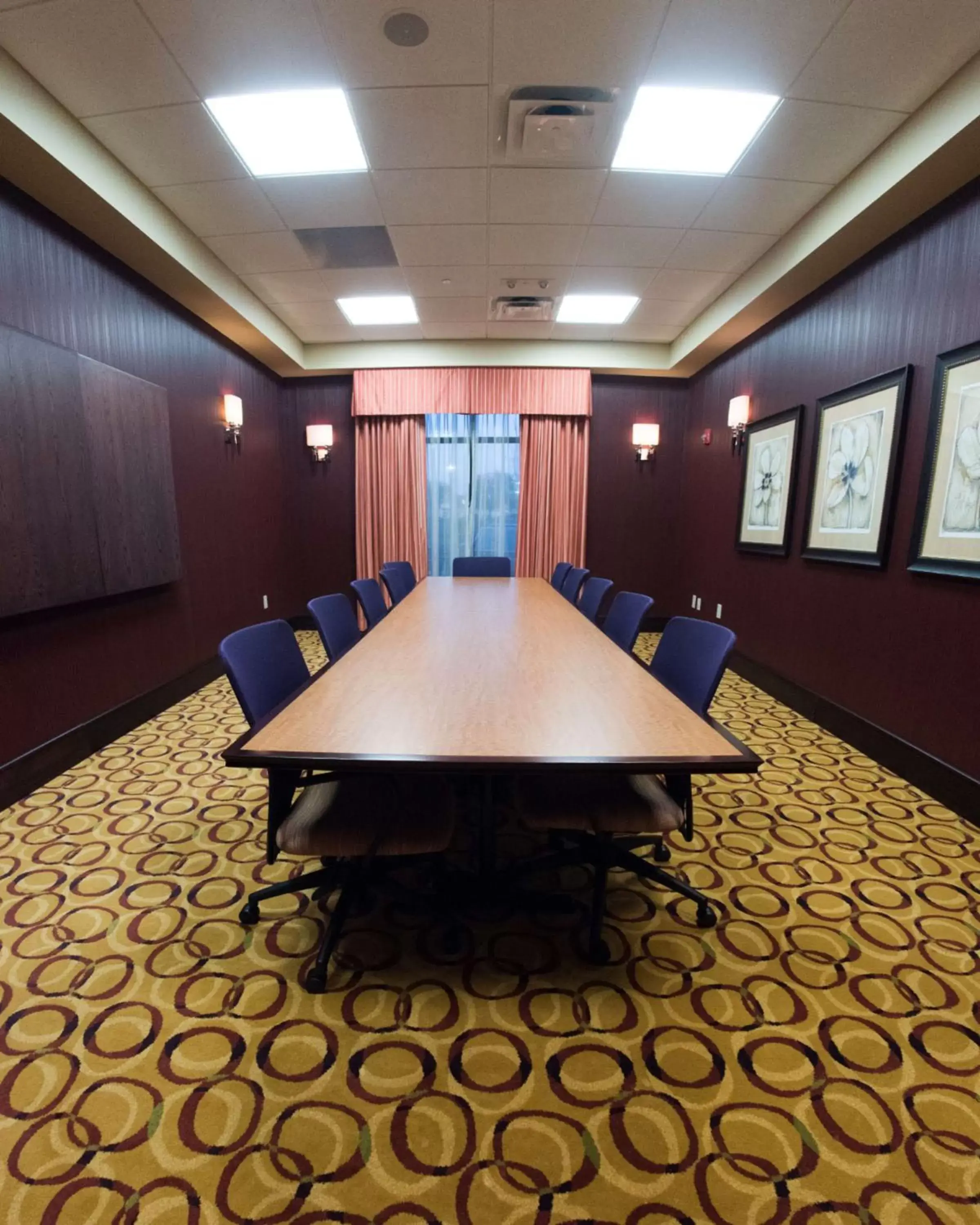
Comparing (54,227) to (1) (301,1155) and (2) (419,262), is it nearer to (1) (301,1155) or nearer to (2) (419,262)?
(2) (419,262)

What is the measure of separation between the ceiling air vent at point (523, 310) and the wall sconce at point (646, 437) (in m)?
1.43

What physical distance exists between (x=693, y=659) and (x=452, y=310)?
4005 millimetres

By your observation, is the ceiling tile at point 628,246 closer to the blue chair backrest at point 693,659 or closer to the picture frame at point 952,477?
the picture frame at point 952,477

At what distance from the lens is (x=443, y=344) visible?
5.50 metres

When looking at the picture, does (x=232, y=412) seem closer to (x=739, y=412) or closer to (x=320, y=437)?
(x=320, y=437)

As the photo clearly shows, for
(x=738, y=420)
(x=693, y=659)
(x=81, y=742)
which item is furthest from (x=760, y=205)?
(x=81, y=742)

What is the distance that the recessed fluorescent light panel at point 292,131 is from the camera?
7.52ft

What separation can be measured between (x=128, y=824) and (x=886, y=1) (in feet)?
13.2

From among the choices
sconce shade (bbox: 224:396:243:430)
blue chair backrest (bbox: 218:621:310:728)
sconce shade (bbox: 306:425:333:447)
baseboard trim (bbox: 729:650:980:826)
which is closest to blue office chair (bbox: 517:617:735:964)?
blue chair backrest (bbox: 218:621:310:728)

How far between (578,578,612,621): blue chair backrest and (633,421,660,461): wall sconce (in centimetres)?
265

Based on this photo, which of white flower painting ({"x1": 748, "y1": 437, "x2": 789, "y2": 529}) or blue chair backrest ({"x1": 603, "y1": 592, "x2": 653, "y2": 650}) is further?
white flower painting ({"x1": 748, "y1": 437, "x2": 789, "y2": 529})

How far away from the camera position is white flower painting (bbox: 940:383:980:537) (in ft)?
7.59

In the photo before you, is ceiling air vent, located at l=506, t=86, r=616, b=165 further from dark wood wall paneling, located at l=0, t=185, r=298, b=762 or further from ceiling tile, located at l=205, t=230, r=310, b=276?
dark wood wall paneling, located at l=0, t=185, r=298, b=762

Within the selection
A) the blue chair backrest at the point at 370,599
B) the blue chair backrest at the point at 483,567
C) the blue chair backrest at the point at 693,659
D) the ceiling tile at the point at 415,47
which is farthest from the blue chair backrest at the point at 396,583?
the ceiling tile at the point at 415,47
